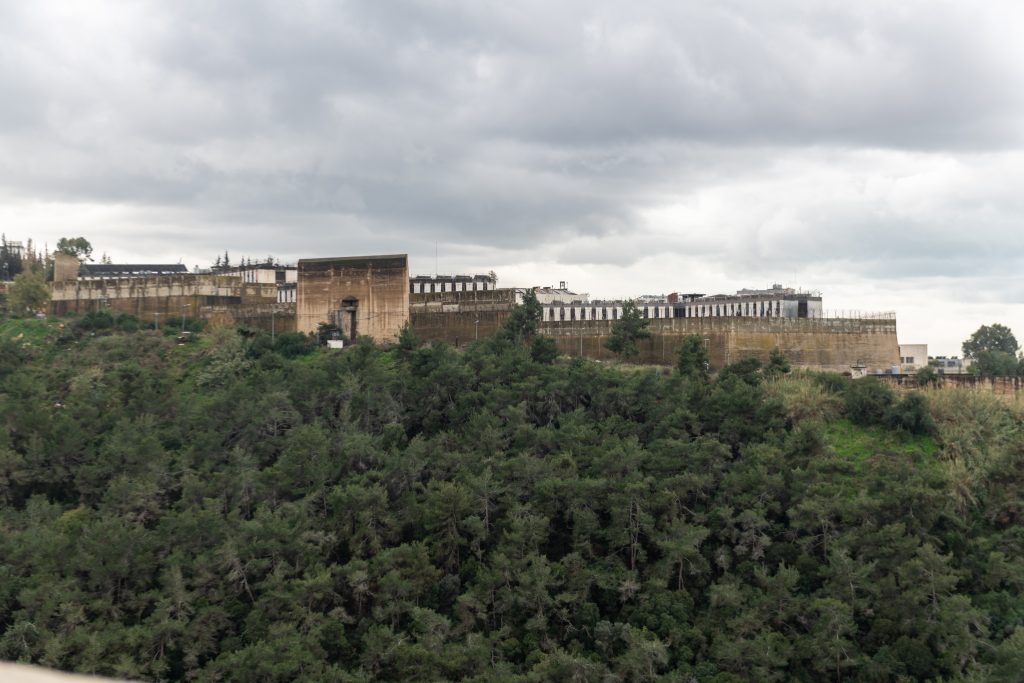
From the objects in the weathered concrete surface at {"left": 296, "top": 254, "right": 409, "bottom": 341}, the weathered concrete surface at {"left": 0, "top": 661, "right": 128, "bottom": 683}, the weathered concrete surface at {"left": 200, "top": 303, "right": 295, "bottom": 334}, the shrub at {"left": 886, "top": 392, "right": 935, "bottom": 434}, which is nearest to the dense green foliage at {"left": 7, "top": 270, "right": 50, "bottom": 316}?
the weathered concrete surface at {"left": 200, "top": 303, "right": 295, "bottom": 334}

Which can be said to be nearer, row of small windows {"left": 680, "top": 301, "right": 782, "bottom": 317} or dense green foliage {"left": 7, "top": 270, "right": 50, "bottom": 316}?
row of small windows {"left": 680, "top": 301, "right": 782, "bottom": 317}

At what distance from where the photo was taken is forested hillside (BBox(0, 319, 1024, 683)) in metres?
23.9

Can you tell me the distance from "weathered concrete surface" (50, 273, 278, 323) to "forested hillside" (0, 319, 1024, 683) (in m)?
15.9

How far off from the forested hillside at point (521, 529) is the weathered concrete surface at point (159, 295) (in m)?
15.9

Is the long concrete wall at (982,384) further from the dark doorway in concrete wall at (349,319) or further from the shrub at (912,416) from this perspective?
the dark doorway in concrete wall at (349,319)

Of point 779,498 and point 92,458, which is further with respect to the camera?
point 92,458

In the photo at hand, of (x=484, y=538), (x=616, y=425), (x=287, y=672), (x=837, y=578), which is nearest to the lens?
(x=287, y=672)

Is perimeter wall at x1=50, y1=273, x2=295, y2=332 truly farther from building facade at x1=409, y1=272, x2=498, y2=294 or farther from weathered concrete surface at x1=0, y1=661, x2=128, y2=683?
weathered concrete surface at x1=0, y1=661, x2=128, y2=683

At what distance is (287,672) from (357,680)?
5.23 feet

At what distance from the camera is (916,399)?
111 feet

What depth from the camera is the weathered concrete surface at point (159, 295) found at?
175 feet

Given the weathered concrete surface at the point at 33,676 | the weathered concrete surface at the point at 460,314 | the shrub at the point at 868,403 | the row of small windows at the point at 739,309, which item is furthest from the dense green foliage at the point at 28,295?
the weathered concrete surface at the point at 33,676

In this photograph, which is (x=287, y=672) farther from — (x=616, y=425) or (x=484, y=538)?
(x=616, y=425)

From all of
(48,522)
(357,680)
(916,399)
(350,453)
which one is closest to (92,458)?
(48,522)
